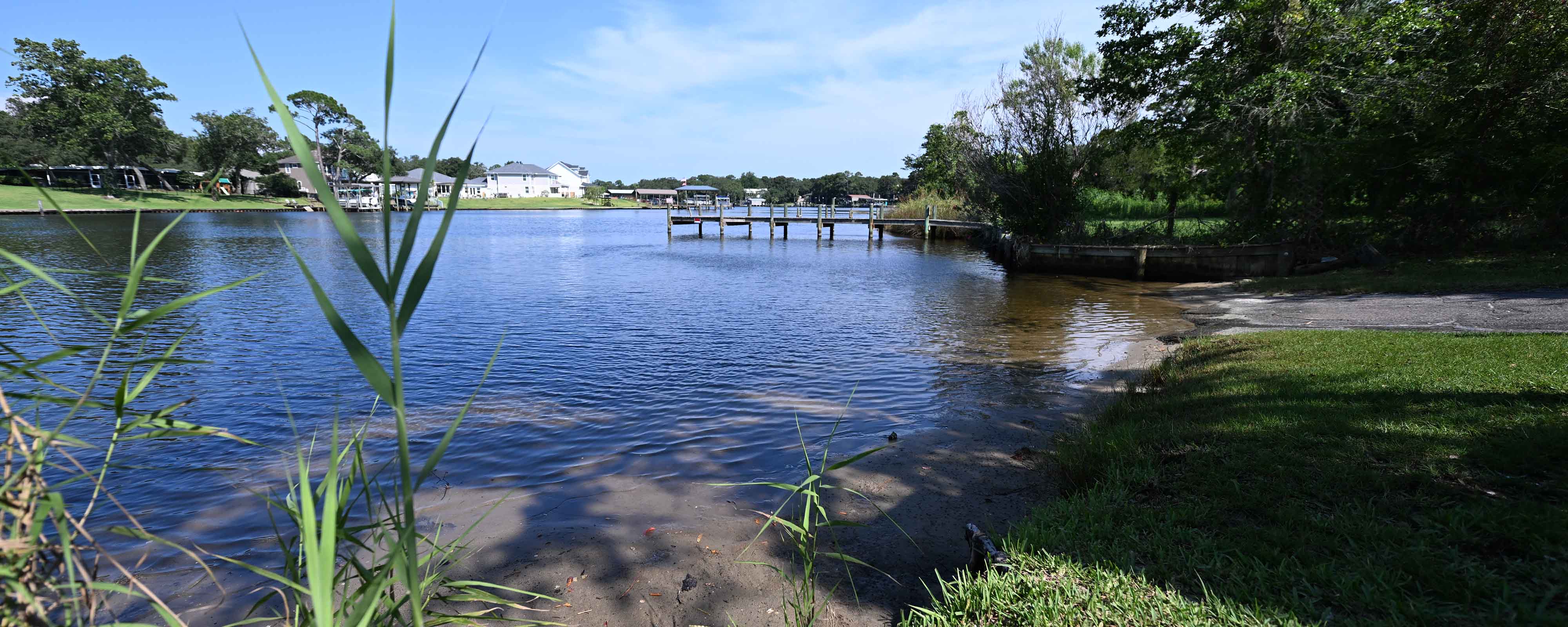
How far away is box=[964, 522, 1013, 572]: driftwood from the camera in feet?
10.2

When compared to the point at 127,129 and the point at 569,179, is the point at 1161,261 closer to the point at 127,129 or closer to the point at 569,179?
the point at 127,129

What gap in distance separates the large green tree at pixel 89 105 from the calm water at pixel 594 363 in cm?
4742

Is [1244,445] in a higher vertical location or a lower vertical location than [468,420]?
higher

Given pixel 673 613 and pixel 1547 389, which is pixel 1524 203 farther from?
pixel 673 613

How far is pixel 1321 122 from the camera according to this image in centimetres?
1714

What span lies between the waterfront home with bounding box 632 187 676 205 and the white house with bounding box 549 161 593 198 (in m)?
9.28

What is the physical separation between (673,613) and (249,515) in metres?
3.52

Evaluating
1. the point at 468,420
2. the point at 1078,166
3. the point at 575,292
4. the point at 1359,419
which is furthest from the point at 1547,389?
the point at 1078,166

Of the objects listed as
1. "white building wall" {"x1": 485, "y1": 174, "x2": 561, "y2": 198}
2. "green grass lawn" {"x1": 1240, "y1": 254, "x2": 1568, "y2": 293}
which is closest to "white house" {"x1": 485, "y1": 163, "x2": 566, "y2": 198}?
"white building wall" {"x1": 485, "y1": 174, "x2": 561, "y2": 198}

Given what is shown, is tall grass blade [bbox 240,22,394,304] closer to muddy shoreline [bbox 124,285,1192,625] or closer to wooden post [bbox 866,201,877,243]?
muddy shoreline [bbox 124,285,1192,625]

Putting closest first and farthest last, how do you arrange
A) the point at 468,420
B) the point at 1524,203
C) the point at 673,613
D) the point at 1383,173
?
the point at 673,613 < the point at 468,420 < the point at 1524,203 < the point at 1383,173

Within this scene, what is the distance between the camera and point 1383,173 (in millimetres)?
15898

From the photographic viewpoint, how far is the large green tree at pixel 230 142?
69.7 meters

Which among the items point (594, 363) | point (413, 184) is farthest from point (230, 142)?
point (594, 363)
